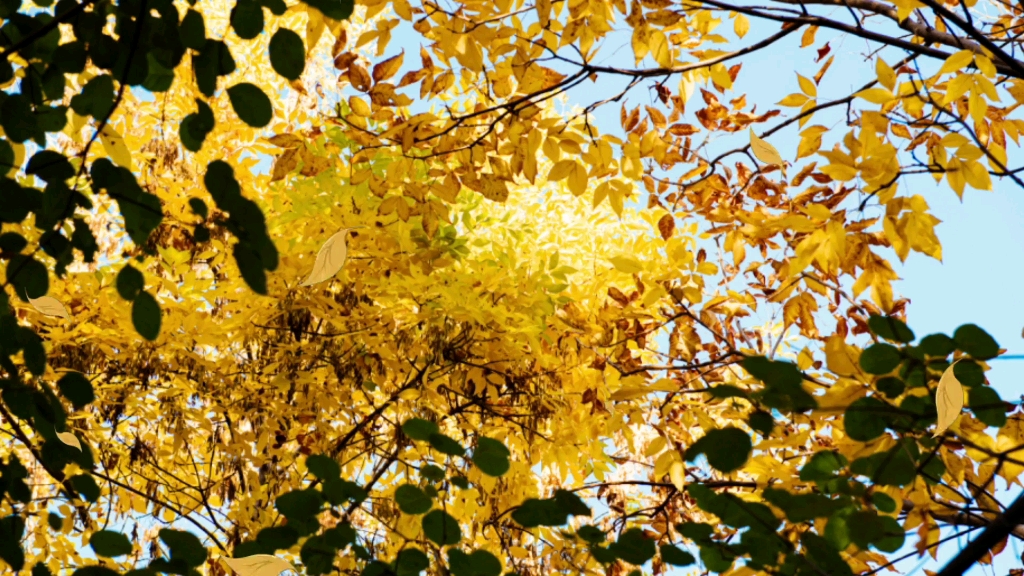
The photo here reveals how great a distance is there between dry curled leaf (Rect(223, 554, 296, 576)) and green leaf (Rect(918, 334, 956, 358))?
881 mm

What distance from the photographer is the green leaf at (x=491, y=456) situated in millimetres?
1112

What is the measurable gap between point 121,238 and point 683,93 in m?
3.45

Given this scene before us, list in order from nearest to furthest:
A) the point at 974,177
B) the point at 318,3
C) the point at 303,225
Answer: the point at 318,3 < the point at 974,177 < the point at 303,225

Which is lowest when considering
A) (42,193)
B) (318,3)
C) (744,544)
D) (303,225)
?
(744,544)

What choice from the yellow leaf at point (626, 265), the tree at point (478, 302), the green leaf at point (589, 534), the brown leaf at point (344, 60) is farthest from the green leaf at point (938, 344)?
the brown leaf at point (344, 60)

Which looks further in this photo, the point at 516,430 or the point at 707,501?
the point at 516,430

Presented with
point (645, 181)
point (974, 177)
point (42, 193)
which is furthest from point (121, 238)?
point (974, 177)

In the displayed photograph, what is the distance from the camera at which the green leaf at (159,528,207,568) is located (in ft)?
3.71

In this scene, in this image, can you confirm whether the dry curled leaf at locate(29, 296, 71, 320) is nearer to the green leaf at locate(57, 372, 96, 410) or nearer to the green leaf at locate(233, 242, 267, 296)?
the green leaf at locate(57, 372, 96, 410)

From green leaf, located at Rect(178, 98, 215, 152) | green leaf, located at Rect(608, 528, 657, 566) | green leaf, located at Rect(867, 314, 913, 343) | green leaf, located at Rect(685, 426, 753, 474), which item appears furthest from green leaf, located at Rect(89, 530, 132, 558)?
green leaf, located at Rect(867, 314, 913, 343)

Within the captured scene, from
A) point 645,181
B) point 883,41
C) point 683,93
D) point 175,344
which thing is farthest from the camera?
point 175,344

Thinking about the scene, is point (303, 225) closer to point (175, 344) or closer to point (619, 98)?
point (175, 344)

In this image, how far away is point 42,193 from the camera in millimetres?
1168

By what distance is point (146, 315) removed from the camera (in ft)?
3.49
